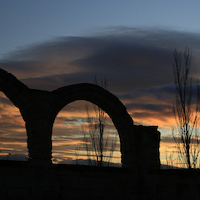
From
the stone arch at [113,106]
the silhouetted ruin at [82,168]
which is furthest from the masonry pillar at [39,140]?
the stone arch at [113,106]

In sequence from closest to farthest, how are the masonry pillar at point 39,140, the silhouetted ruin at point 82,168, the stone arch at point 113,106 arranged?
the silhouetted ruin at point 82,168 → the masonry pillar at point 39,140 → the stone arch at point 113,106

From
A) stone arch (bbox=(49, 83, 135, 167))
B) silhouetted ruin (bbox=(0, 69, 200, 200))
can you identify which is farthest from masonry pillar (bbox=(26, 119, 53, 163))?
stone arch (bbox=(49, 83, 135, 167))

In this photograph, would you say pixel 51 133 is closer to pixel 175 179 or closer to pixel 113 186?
pixel 113 186

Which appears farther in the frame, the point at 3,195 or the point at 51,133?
the point at 51,133

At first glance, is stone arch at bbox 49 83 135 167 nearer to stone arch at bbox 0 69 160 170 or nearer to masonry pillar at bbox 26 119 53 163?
stone arch at bbox 0 69 160 170

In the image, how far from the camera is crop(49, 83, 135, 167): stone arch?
10.8 metres

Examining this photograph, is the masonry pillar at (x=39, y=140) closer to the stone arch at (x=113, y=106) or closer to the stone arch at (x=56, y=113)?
the stone arch at (x=56, y=113)

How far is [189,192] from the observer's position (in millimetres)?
11133

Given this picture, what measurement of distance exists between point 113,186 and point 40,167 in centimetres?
251

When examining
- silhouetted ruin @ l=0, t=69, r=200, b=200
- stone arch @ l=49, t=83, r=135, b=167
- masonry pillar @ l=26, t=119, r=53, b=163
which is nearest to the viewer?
silhouetted ruin @ l=0, t=69, r=200, b=200

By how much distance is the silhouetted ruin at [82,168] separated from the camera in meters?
9.48

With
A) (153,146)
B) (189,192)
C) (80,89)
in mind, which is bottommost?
(189,192)

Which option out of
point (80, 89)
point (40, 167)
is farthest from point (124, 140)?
point (40, 167)

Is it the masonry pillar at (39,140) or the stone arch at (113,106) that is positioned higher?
the stone arch at (113,106)
